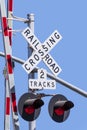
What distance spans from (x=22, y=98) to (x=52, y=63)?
43.9 inches

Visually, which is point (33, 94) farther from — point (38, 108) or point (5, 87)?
point (5, 87)

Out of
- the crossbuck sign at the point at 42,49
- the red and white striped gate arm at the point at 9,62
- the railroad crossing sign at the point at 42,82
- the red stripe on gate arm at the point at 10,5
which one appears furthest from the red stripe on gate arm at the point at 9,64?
the red stripe on gate arm at the point at 10,5

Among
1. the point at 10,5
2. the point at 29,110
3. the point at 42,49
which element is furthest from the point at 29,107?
the point at 10,5

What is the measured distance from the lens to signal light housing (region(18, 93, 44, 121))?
12814 millimetres

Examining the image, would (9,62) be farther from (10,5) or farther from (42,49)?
(10,5)

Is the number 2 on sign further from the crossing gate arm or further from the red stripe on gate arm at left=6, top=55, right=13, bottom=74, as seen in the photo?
the red stripe on gate arm at left=6, top=55, right=13, bottom=74

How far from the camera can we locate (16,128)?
43.4 feet

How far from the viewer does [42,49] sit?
536 inches

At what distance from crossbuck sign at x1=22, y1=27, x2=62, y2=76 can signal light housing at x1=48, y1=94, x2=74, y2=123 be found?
0.64 m

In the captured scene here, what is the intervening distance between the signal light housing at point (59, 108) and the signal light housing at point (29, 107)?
0.57 m

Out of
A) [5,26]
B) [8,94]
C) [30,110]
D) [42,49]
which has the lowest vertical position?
[30,110]

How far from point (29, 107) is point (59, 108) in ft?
2.56

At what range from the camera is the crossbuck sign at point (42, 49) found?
44.1 feet

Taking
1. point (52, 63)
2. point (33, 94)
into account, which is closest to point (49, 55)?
point (52, 63)
